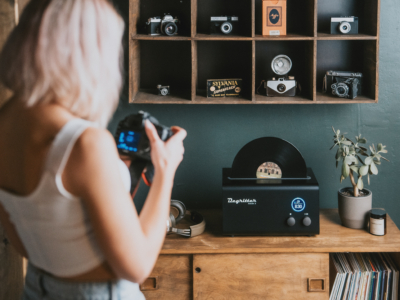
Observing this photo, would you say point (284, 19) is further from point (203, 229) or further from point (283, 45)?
point (203, 229)

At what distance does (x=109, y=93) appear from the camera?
88 cm

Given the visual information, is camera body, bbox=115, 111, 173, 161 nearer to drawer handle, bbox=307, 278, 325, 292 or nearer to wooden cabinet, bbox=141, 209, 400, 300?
wooden cabinet, bbox=141, 209, 400, 300

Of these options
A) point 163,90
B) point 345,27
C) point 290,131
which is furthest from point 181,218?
point 345,27

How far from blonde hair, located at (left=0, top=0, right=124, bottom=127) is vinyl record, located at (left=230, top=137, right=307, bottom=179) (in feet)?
3.63

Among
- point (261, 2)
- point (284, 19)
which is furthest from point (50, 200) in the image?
point (261, 2)

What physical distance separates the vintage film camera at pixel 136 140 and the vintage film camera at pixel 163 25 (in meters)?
0.96

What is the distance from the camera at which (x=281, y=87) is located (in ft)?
6.45

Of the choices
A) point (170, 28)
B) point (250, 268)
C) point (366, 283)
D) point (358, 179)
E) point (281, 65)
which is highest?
point (170, 28)

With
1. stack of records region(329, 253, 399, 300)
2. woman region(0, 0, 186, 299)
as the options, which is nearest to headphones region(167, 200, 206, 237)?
stack of records region(329, 253, 399, 300)

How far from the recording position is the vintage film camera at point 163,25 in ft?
6.18

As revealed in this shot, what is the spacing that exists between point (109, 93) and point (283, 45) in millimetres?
1446

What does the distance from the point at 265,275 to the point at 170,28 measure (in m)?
1.22

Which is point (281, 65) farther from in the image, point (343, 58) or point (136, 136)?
point (136, 136)

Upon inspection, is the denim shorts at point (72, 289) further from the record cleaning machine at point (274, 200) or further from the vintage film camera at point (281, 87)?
the vintage film camera at point (281, 87)
